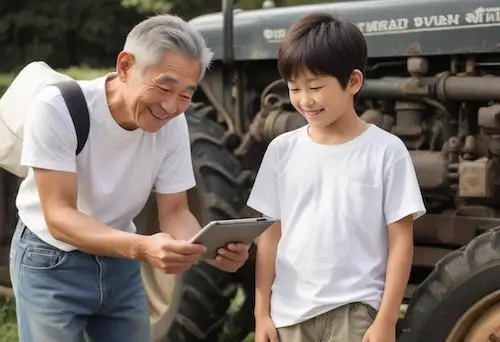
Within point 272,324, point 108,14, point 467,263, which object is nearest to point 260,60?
point 467,263

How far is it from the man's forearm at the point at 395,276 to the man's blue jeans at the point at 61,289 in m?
0.83

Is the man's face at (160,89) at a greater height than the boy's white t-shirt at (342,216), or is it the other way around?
the man's face at (160,89)

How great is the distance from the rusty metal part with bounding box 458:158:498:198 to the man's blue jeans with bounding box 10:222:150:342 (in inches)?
70.3

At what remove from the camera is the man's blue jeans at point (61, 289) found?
3188mm

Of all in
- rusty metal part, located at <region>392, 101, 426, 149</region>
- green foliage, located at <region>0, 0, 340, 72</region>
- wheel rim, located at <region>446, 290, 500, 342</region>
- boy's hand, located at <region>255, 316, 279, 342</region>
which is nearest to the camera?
boy's hand, located at <region>255, 316, 279, 342</region>

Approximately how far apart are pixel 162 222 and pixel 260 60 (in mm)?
2273

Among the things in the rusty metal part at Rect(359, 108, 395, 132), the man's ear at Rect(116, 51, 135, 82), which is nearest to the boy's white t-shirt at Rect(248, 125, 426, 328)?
the man's ear at Rect(116, 51, 135, 82)

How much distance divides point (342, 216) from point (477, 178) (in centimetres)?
170

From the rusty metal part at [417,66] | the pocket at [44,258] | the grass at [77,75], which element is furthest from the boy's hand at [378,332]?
the grass at [77,75]

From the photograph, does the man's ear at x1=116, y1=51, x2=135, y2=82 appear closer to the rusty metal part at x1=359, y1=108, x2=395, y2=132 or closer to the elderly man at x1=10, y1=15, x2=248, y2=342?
the elderly man at x1=10, y1=15, x2=248, y2=342

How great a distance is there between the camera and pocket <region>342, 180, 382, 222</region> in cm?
302

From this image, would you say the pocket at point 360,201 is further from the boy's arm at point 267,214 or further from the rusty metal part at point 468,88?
the rusty metal part at point 468,88

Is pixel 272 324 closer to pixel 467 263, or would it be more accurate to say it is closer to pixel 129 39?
pixel 129 39

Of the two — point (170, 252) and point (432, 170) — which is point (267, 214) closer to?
point (170, 252)
